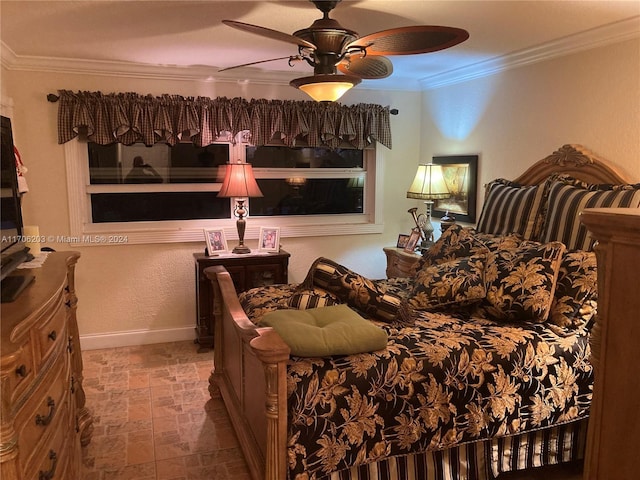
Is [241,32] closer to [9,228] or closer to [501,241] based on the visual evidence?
[9,228]

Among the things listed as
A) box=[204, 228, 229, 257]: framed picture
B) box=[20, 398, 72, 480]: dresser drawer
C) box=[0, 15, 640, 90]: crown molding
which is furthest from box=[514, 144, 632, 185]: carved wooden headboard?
box=[20, 398, 72, 480]: dresser drawer

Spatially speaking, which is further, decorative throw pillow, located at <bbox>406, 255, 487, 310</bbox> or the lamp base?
the lamp base

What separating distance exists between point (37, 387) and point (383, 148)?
12.9ft

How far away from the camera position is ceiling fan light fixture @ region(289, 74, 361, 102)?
2.23 metres

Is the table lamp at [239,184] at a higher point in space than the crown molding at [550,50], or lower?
lower

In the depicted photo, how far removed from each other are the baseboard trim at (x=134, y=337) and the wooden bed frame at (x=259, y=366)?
1253mm

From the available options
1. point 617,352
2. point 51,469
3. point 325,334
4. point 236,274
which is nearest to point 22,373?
point 51,469

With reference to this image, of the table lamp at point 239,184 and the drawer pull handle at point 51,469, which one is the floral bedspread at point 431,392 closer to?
the drawer pull handle at point 51,469

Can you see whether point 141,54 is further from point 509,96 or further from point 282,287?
point 509,96

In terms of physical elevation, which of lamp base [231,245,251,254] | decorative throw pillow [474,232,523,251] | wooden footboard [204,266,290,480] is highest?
decorative throw pillow [474,232,523,251]

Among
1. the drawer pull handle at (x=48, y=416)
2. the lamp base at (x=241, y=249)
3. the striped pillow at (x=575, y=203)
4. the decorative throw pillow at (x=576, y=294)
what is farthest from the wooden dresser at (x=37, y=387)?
the striped pillow at (x=575, y=203)

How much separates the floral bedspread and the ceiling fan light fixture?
1.16m

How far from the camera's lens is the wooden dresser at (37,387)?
4.03ft

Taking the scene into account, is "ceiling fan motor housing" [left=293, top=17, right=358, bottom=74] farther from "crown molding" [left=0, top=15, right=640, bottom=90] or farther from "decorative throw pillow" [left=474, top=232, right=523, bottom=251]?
"crown molding" [left=0, top=15, right=640, bottom=90]
